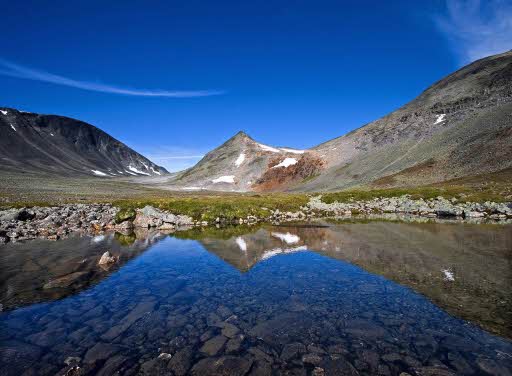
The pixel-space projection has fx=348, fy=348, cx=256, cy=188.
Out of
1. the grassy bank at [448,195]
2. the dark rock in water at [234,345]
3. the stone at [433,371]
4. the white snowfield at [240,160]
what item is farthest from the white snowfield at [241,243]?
the white snowfield at [240,160]

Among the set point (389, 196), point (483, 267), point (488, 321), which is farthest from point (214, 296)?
point (389, 196)

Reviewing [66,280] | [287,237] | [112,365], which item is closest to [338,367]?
[112,365]

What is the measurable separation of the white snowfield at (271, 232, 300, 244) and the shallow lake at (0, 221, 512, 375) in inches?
138

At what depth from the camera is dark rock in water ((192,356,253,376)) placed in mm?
8078

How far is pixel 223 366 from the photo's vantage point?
8.39 metres

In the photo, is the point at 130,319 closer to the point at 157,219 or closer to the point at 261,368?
the point at 261,368

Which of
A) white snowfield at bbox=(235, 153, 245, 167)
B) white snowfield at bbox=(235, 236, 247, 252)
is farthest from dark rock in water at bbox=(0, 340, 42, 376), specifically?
white snowfield at bbox=(235, 153, 245, 167)

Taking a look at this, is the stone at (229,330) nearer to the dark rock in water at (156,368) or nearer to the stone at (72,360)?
the dark rock in water at (156,368)

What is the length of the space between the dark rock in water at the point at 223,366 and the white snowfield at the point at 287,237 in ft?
59.7

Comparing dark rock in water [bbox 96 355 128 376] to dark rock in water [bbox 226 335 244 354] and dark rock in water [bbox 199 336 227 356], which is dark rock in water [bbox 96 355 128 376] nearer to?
dark rock in water [bbox 199 336 227 356]

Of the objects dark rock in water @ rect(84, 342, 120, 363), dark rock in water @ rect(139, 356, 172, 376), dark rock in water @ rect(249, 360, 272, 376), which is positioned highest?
dark rock in water @ rect(249, 360, 272, 376)

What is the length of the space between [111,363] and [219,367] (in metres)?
2.69

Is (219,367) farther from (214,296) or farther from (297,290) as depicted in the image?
(297,290)

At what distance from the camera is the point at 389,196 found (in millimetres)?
58906
